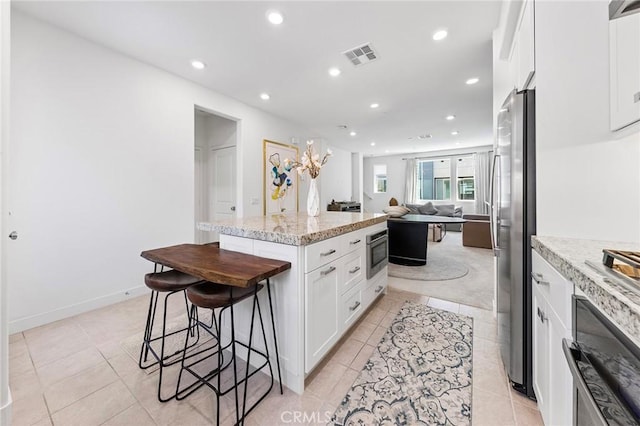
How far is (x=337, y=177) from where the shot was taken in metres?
8.20

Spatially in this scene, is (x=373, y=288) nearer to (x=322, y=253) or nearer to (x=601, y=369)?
(x=322, y=253)

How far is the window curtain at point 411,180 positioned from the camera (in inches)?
357

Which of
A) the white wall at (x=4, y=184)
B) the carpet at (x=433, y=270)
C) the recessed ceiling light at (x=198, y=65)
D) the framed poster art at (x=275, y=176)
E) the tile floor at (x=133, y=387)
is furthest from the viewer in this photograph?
the framed poster art at (x=275, y=176)

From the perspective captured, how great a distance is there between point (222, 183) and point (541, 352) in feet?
→ 15.3

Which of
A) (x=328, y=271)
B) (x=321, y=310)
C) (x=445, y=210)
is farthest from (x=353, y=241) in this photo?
(x=445, y=210)

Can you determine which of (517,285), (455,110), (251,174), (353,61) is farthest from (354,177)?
(517,285)

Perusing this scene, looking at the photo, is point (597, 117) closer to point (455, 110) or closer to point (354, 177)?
point (455, 110)

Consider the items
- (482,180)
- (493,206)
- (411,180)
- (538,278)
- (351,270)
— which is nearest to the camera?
(538,278)

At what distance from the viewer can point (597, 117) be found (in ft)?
3.84

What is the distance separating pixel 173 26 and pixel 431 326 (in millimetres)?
3712

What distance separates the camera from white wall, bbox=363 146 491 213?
845 cm

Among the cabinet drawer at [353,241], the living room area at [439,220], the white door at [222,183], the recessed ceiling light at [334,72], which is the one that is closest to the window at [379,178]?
the living room area at [439,220]

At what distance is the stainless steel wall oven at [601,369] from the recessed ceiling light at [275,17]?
2.73 metres

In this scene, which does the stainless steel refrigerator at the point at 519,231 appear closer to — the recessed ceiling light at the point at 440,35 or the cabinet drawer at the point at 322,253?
the cabinet drawer at the point at 322,253
